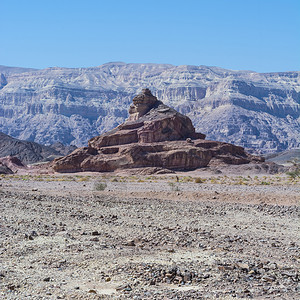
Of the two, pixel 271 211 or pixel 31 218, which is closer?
pixel 31 218

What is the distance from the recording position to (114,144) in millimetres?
65812

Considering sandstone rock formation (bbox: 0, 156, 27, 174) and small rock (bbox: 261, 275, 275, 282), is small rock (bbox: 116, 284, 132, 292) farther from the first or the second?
sandstone rock formation (bbox: 0, 156, 27, 174)

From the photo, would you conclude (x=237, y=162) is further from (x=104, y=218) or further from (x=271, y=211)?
(x=104, y=218)

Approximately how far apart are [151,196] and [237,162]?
119ft

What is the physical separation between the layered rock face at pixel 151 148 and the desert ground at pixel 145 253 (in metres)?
39.3

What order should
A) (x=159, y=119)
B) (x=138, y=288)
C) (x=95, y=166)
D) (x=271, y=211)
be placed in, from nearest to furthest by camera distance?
(x=138, y=288) < (x=271, y=211) < (x=95, y=166) < (x=159, y=119)

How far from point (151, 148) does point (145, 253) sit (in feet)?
166

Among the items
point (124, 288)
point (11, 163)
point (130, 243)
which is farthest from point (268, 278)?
point (11, 163)

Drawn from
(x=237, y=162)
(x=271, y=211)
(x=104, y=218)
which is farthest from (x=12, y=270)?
(x=237, y=162)

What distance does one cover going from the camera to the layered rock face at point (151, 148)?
61062 millimetres

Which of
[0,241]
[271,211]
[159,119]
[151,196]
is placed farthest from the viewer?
[159,119]

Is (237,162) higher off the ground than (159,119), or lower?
lower

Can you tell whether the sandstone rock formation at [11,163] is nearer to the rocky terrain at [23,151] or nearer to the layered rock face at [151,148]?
the layered rock face at [151,148]

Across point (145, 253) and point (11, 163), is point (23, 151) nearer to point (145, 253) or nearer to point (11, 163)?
point (11, 163)
